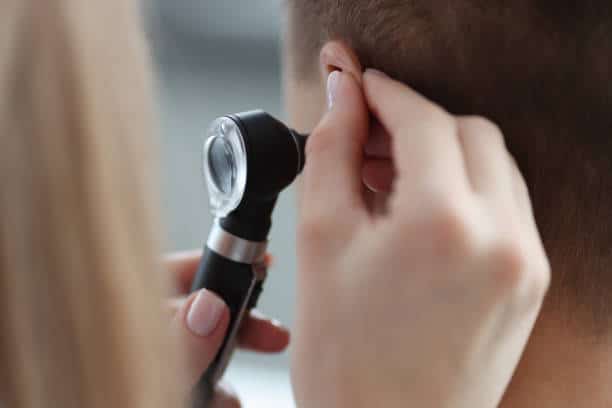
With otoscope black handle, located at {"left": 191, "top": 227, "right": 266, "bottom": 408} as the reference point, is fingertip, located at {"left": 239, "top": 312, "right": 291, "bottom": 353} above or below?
below

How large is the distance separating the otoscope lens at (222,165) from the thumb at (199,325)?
12 centimetres

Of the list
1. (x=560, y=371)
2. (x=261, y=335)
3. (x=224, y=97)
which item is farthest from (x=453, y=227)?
(x=224, y=97)

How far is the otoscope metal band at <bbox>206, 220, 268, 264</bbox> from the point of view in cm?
77

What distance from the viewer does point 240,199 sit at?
2.37ft

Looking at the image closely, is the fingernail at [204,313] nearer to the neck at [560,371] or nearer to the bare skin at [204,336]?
the bare skin at [204,336]

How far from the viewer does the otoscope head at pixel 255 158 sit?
0.69 m

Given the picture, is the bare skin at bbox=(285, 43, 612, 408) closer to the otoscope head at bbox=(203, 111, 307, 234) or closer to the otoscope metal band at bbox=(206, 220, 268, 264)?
the otoscope head at bbox=(203, 111, 307, 234)

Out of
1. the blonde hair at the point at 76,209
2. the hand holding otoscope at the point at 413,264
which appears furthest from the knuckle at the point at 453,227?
the blonde hair at the point at 76,209

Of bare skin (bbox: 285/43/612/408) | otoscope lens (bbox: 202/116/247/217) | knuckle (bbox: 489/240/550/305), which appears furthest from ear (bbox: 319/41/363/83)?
knuckle (bbox: 489/240/550/305)

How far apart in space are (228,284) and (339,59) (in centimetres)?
28

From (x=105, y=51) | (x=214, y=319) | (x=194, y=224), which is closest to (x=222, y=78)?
(x=194, y=224)

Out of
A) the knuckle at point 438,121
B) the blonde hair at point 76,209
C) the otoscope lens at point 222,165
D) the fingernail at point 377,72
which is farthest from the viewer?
the otoscope lens at point 222,165

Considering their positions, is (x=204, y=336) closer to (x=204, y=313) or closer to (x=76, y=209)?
(x=204, y=313)

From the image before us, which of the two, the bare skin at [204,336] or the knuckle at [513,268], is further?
the bare skin at [204,336]
